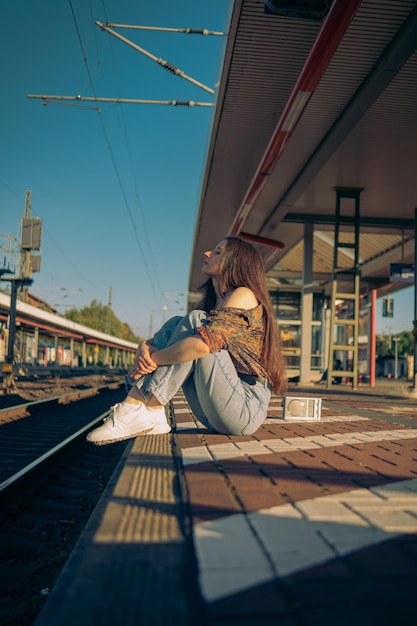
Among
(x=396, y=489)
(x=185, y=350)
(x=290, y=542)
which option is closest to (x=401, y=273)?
(x=185, y=350)

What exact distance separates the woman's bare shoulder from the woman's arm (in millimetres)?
459

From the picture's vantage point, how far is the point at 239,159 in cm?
1265

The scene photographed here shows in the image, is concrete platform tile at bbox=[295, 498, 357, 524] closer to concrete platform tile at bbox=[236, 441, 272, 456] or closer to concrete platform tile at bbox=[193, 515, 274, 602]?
concrete platform tile at bbox=[193, 515, 274, 602]

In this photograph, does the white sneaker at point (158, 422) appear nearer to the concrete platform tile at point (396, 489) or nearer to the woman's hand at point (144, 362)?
the woman's hand at point (144, 362)

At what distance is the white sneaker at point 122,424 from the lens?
11.3 ft

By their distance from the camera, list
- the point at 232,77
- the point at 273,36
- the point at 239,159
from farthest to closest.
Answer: the point at 239,159
the point at 232,77
the point at 273,36

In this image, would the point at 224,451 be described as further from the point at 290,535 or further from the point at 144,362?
the point at 290,535

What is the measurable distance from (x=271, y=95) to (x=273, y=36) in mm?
1795

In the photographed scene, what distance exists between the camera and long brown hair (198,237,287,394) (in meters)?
3.75

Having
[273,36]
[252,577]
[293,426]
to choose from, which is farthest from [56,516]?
[273,36]

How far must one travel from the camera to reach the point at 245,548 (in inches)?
64.5

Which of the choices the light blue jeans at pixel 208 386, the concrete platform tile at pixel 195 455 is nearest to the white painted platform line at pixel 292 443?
the concrete platform tile at pixel 195 455

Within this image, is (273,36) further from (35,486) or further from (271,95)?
(35,486)

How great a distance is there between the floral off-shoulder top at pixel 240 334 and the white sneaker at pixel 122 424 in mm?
625
